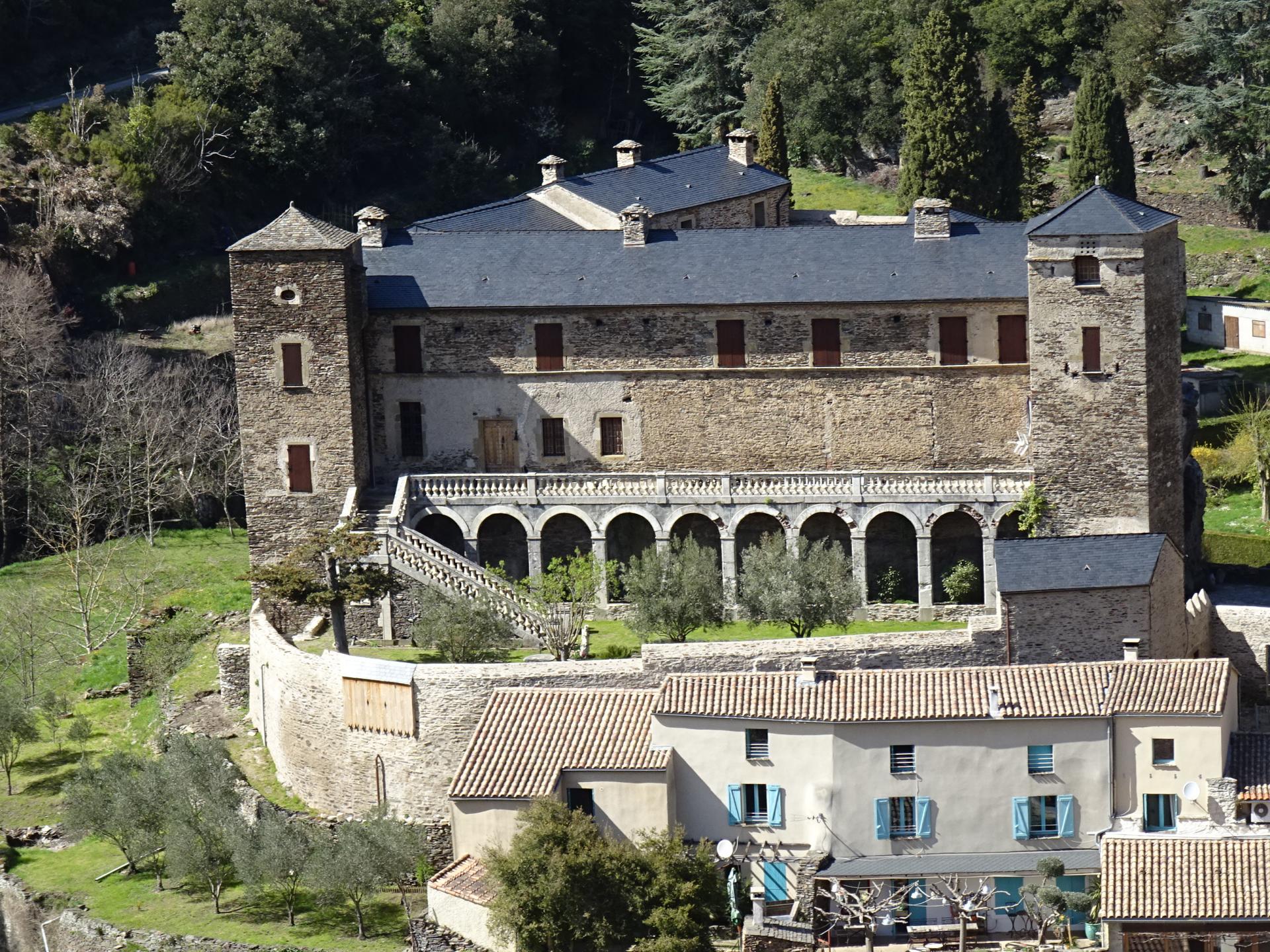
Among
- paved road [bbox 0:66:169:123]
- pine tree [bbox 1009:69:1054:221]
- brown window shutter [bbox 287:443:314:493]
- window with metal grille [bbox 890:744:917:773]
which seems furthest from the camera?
paved road [bbox 0:66:169:123]

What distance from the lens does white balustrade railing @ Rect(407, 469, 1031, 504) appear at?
71.6m

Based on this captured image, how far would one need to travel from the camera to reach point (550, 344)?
74.2m

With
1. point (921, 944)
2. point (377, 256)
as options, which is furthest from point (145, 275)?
point (921, 944)

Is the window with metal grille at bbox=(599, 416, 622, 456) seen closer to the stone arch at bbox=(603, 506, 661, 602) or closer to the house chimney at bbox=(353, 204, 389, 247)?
the stone arch at bbox=(603, 506, 661, 602)

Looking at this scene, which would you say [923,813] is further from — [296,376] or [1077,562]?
[296,376]

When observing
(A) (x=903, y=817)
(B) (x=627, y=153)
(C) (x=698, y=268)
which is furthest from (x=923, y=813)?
(B) (x=627, y=153)

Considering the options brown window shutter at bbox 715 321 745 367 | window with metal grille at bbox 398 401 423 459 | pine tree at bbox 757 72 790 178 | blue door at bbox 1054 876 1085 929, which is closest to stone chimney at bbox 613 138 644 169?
pine tree at bbox 757 72 790 178

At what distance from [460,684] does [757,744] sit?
678cm

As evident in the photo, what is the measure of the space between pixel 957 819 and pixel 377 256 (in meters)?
23.6

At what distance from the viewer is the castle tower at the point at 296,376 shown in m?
72.4

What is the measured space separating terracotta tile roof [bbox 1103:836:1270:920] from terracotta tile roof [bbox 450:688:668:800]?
31.8 feet

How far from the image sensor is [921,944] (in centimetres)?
5959

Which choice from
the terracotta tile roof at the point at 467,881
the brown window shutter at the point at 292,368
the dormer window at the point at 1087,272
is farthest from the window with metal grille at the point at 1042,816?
the brown window shutter at the point at 292,368

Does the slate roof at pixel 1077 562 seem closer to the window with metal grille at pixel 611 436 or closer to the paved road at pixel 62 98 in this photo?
the window with metal grille at pixel 611 436
